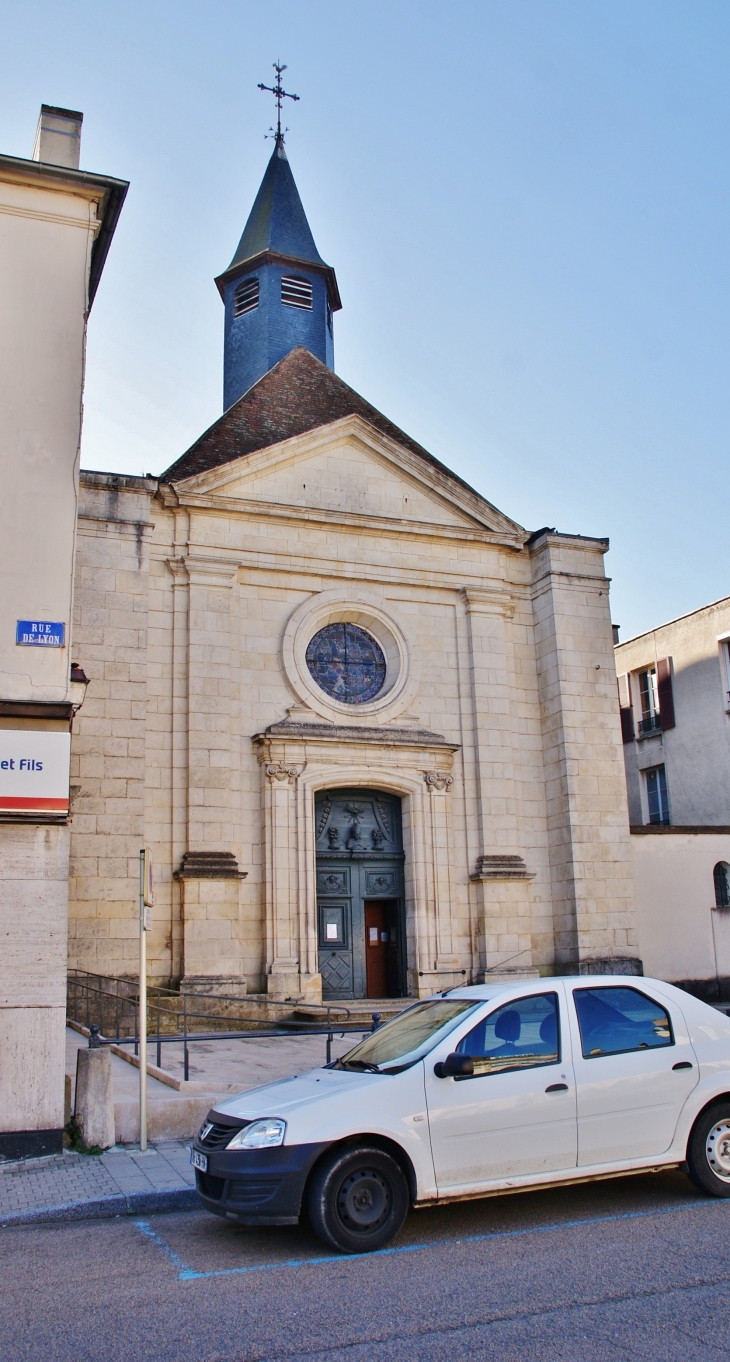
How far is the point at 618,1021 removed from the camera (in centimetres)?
714

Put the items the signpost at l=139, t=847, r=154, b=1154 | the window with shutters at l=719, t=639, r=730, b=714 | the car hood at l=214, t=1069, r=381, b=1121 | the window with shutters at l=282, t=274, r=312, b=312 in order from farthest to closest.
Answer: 1. the window with shutters at l=719, t=639, r=730, b=714
2. the window with shutters at l=282, t=274, r=312, b=312
3. the signpost at l=139, t=847, r=154, b=1154
4. the car hood at l=214, t=1069, r=381, b=1121

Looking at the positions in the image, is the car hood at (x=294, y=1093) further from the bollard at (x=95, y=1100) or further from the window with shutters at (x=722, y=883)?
the window with shutters at (x=722, y=883)

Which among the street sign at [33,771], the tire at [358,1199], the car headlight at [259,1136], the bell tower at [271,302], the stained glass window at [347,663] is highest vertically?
the bell tower at [271,302]

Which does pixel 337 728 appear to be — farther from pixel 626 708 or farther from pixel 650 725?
pixel 626 708

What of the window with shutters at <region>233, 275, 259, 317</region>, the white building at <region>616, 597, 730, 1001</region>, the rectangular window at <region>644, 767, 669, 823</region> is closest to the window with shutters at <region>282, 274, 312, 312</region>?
the window with shutters at <region>233, 275, 259, 317</region>

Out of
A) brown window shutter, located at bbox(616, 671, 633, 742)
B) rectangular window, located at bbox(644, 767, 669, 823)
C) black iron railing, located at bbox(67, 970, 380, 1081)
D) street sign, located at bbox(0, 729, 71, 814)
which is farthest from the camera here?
brown window shutter, located at bbox(616, 671, 633, 742)

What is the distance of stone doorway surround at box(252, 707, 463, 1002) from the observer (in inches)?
639

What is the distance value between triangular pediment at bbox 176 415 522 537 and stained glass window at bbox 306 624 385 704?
2.03 m

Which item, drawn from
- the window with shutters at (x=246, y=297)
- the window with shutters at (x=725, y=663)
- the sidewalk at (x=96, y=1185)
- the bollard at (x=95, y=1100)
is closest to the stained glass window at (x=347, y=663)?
the window with shutters at (x=246, y=297)

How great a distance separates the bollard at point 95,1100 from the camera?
28.8 feet

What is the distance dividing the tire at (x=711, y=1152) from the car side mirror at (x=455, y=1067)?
5.65 ft

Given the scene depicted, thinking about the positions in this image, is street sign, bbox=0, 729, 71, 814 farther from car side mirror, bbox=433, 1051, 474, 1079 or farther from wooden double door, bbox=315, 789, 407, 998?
wooden double door, bbox=315, 789, 407, 998

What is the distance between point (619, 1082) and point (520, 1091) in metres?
0.70

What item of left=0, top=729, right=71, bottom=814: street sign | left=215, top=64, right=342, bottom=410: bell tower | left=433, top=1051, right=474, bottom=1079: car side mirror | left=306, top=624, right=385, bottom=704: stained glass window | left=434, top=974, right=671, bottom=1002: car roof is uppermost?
left=215, top=64, right=342, bottom=410: bell tower
